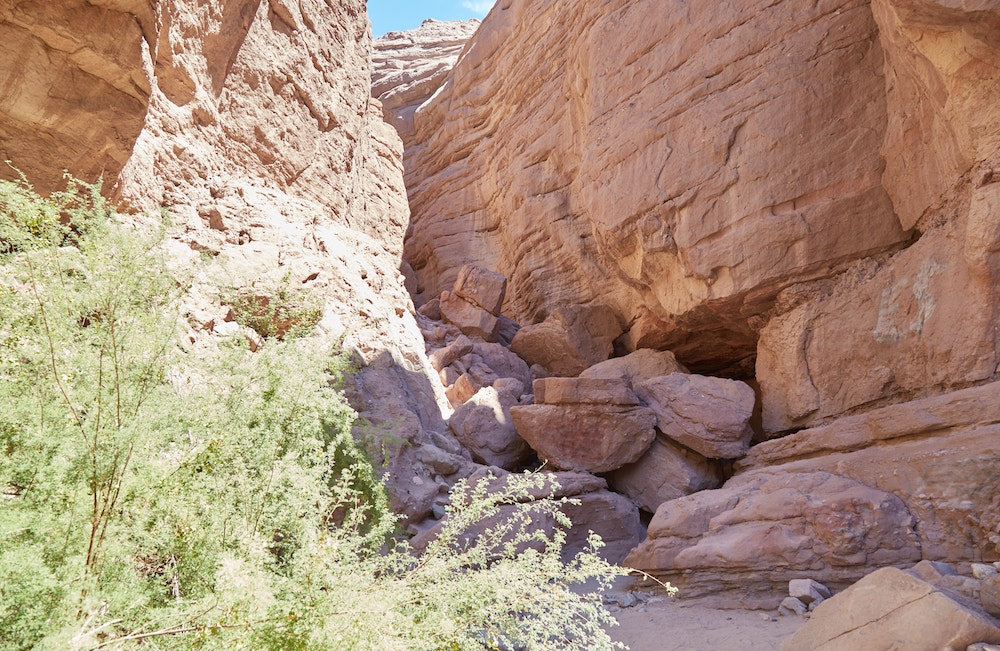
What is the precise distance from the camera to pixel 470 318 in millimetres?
13125

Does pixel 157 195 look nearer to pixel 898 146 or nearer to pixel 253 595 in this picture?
pixel 253 595

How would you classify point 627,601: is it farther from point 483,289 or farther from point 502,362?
point 483,289

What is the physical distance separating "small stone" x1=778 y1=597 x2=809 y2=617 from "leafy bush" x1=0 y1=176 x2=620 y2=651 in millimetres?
3029

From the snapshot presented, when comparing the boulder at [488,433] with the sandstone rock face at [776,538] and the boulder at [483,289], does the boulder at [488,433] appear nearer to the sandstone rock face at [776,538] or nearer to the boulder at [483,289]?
the sandstone rock face at [776,538]

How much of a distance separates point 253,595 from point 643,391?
8.03m

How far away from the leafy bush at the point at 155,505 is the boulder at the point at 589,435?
522 cm

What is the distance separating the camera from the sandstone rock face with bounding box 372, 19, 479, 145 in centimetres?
2009

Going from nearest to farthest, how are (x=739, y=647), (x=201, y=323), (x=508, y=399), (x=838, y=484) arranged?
(x=739, y=647), (x=201, y=323), (x=838, y=484), (x=508, y=399)

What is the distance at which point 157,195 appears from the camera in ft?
19.0

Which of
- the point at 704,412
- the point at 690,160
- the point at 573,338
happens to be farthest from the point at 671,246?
the point at 573,338

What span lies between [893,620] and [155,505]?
14.4 feet

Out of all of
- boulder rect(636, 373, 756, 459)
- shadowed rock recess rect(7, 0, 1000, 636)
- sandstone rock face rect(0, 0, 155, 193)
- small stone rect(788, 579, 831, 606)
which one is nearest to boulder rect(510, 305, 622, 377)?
shadowed rock recess rect(7, 0, 1000, 636)

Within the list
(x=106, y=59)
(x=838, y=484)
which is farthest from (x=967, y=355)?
(x=106, y=59)

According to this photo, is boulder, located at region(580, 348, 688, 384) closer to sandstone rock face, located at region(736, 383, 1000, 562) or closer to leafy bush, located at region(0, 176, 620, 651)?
sandstone rock face, located at region(736, 383, 1000, 562)
